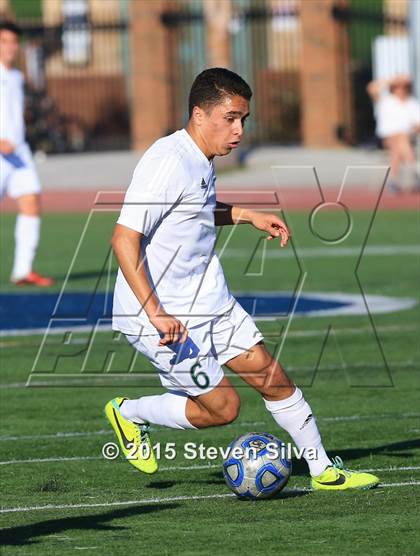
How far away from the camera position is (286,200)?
96.4ft

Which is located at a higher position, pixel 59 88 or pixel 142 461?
pixel 142 461

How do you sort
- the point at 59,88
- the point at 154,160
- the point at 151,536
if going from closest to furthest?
the point at 151,536 < the point at 154,160 < the point at 59,88

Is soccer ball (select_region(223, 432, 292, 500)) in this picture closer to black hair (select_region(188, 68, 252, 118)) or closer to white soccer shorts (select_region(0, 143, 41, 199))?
black hair (select_region(188, 68, 252, 118))

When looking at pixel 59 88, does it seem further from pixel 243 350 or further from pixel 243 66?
pixel 243 350

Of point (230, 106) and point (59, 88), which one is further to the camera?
point (59, 88)

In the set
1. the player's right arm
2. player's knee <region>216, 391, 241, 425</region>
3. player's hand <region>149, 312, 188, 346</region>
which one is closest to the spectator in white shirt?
player's knee <region>216, 391, 241, 425</region>

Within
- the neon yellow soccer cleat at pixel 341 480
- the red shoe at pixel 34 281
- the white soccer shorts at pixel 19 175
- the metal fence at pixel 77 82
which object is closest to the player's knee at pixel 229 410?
the neon yellow soccer cleat at pixel 341 480

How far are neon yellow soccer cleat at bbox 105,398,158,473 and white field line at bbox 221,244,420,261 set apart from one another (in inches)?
483

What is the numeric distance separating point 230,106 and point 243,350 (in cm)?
122

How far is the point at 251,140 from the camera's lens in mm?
43094

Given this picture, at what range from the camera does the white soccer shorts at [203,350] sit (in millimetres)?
7949

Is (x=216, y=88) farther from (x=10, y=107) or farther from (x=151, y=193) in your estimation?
(x=10, y=107)

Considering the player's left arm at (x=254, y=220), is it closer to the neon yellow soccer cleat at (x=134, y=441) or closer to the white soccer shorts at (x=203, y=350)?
the white soccer shorts at (x=203, y=350)

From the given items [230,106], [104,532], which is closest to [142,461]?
[104,532]
